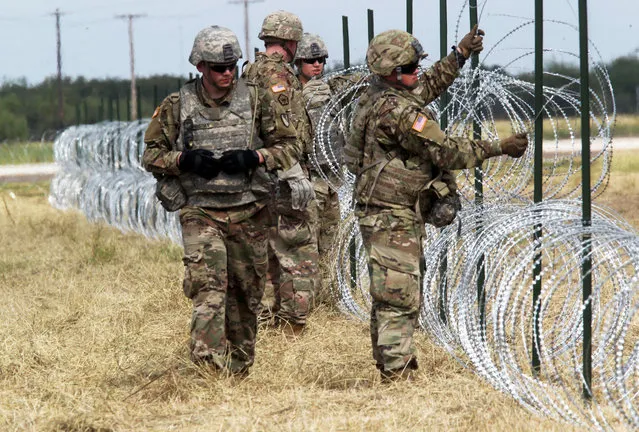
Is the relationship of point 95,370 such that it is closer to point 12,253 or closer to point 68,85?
point 12,253

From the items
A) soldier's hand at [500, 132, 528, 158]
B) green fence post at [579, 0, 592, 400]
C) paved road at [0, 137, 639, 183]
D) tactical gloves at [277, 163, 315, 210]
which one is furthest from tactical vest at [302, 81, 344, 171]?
paved road at [0, 137, 639, 183]

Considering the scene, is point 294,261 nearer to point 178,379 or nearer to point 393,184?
point 178,379

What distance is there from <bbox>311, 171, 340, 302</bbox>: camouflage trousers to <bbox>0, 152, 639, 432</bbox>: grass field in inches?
11.6

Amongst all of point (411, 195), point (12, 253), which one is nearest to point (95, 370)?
point (411, 195)

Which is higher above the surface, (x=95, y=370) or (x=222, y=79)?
(x=222, y=79)

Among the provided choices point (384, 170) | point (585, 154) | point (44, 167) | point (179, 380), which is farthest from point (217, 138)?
point (44, 167)

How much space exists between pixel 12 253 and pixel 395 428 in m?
9.05

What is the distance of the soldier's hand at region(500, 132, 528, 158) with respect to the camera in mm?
5781

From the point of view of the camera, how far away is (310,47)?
892 cm

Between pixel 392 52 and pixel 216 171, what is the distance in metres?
1.04

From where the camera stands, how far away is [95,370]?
22.3 feet

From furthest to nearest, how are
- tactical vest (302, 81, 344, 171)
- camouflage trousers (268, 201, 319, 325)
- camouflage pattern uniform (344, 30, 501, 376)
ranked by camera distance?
1. tactical vest (302, 81, 344, 171)
2. camouflage trousers (268, 201, 319, 325)
3. camouflage pattern uniform (344, 30, 501, 376)

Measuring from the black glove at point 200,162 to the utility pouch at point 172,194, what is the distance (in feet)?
0.48

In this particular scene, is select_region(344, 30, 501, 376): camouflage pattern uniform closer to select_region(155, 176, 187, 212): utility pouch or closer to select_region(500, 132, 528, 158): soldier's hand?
select_region(500, 132, 528, 158): soldier's hand
